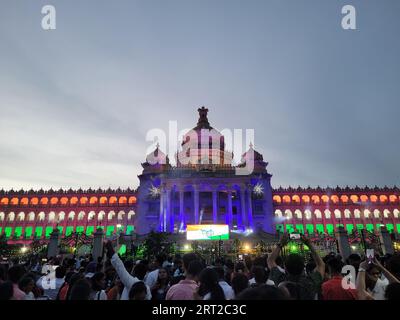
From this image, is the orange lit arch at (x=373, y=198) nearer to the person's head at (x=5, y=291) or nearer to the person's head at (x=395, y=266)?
the person's head at (x=395, y=266)

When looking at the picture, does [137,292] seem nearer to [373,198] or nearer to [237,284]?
[237,284]

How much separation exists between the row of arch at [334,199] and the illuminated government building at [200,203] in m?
0.25

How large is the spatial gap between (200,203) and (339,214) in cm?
3919

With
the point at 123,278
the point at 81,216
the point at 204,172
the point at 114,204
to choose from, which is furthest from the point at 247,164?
the point at 123,278

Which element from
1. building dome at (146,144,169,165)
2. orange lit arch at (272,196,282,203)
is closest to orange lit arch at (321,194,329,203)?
orange lit arch at (272,196,282,203)

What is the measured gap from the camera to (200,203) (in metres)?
61.1

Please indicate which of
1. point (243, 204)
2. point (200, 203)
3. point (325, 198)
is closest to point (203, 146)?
point (200, 203)

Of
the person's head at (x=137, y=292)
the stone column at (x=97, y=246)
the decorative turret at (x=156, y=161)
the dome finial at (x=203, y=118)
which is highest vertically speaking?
the dome finial at (x=203, y=118)

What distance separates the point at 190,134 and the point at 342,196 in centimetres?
4638

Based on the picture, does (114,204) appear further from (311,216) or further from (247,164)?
(311,216)

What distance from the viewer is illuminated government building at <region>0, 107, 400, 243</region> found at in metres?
59.0

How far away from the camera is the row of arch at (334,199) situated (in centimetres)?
7319

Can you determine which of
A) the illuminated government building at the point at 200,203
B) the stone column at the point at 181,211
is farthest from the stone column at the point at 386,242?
the stone column at the point at 181,211

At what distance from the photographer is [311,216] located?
7162 centimetres
